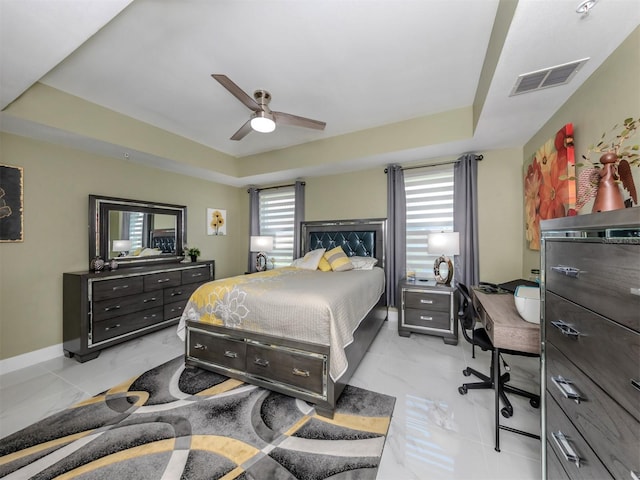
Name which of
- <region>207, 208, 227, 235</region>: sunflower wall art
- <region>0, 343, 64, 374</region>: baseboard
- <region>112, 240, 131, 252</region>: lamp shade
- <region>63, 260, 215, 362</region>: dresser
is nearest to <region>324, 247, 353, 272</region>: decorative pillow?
<region>63, 260, 215, 362</region>: dresser

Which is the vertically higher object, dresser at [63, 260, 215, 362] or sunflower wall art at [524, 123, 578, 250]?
sunflower wall art at [524, 123, 578, 250]

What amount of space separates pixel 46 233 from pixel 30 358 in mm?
A: 1452

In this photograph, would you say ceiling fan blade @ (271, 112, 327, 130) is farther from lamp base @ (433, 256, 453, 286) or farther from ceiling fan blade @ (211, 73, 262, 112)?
lamp base @ (433, 256, 453, 286)

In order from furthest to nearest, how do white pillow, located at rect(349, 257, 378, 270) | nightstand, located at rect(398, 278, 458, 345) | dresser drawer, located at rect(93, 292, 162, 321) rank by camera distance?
white pillow, located at rect(349, 257, 378, 270), nightstand, located at rect(398, 278, 458, 345), dresser drawer, located at rect(93, 292, 162, 321)

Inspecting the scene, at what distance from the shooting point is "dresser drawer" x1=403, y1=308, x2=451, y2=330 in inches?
130

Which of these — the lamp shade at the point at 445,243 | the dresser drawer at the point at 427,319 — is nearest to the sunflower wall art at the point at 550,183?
the lamp shade at the point at 445,243

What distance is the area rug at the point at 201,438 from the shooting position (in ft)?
4.93

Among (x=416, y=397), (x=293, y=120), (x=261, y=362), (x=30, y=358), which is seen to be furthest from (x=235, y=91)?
(x=30, y=358)

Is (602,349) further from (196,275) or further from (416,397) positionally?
(196,275)

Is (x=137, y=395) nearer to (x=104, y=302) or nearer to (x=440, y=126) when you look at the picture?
(x=104, y=302)

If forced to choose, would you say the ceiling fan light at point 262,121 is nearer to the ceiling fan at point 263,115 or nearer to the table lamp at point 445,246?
the ceiling fan at point 263,115

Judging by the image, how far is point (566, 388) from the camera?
102 cm

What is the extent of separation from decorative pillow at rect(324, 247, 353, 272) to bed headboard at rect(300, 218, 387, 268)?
390 millimetres

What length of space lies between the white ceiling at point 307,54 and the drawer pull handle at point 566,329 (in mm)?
1685
